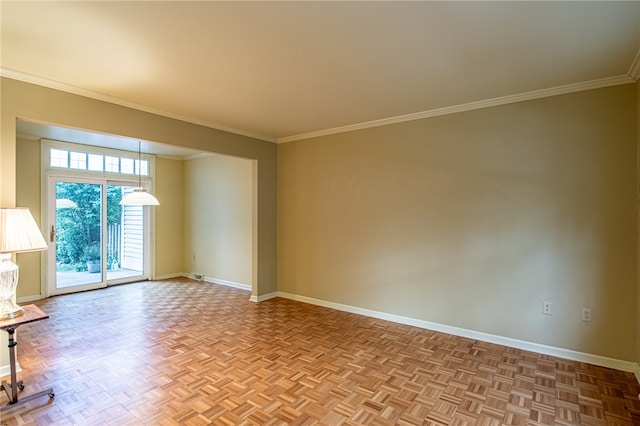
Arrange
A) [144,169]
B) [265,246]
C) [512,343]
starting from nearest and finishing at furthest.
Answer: [512,343] → [265,246] → [144,169]

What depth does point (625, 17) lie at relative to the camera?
1.95 metres

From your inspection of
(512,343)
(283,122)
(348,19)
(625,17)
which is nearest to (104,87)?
(283,122)

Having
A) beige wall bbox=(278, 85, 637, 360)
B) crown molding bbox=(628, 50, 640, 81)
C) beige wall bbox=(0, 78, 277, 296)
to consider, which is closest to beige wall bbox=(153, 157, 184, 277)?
beige wall bbox=(0, 78, 277, 296)

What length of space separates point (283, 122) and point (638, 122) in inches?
140

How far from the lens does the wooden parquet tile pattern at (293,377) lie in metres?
2.19

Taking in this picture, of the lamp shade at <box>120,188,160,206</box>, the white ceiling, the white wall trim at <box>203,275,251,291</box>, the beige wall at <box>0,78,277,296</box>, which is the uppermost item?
the white ceiling

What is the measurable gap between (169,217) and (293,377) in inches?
206

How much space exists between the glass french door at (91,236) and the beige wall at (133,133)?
115 inches

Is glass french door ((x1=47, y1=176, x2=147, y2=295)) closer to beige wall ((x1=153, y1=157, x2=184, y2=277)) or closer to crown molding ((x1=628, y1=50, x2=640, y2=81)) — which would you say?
beige wall ((x1=153, y1=157, x2=184, y2=277))

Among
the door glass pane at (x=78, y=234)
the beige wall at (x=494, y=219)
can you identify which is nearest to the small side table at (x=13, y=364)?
the beige wall at (x=494, y=219)

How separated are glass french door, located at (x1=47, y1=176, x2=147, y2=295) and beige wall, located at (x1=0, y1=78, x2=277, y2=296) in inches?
115

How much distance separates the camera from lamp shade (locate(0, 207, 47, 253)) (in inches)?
90.0

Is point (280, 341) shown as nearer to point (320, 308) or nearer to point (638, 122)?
point (320, 308)

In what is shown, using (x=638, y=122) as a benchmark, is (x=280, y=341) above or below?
below
